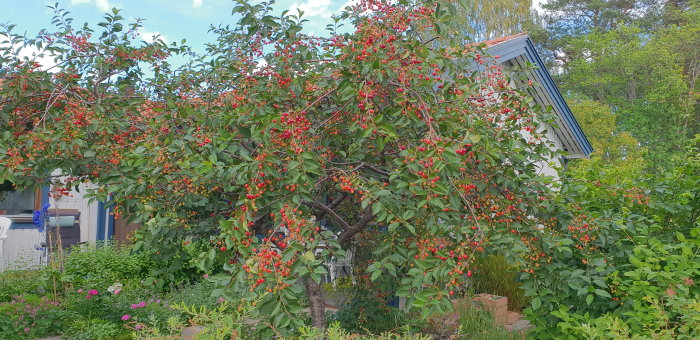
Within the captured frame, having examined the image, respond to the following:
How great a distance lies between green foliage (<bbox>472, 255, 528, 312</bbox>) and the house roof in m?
2.21

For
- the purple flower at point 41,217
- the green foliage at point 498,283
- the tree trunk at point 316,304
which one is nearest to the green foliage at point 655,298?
the tree trunk at point 316,304

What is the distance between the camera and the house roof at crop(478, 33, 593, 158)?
30.7 feet

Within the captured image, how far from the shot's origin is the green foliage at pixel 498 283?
6980 millimetres

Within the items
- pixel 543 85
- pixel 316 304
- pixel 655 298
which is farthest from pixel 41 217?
pixel 543 85

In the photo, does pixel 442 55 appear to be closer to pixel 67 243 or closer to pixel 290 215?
pixel 290 215

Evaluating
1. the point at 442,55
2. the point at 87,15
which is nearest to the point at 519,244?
the point at 442,55

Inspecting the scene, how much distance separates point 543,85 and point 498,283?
17.6ft

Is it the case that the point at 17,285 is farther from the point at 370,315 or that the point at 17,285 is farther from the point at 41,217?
the point at 370,315

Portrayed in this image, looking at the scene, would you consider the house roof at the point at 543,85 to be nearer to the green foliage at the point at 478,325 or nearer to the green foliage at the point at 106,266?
the green foliage at the point at 478,325

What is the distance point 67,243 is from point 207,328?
8553 millimetres

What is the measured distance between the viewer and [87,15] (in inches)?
209

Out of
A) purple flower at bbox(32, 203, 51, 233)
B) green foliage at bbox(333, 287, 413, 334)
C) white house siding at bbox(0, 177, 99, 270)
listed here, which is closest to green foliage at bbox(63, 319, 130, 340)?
green foliage at bbox(333, 287, 413, 334)

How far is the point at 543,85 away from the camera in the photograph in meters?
11.1

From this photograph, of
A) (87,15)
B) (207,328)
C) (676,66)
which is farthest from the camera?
(676,66)
